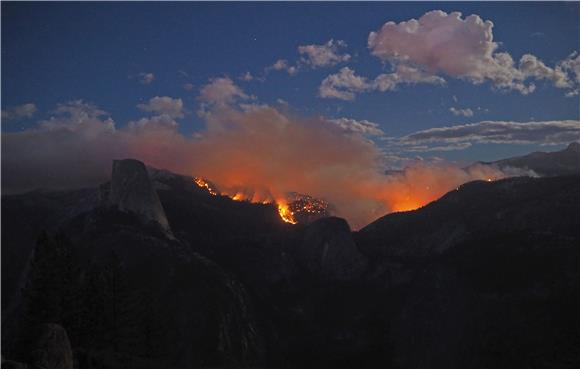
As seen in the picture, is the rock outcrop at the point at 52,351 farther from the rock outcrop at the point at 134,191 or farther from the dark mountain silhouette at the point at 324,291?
the rock outcrop at the point at 134,191

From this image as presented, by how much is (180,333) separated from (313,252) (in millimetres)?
86553

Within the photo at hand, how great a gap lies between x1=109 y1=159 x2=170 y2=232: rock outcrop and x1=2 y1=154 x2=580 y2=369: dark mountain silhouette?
495 mm

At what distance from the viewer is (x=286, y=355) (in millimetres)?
142125

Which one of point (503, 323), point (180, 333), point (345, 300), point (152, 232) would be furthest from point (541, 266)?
→ point (152, 232)

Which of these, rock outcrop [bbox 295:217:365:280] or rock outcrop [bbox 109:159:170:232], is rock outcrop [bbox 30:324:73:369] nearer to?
rock outcrop [bbox 109:159:170:232]

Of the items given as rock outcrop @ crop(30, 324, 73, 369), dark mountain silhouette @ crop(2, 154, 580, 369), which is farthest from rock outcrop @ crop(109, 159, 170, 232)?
rock outcrop @ crop(30, 324, 73, 369)

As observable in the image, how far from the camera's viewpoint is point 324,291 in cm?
18250

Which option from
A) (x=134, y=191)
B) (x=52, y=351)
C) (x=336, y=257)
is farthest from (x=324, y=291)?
(x=52, y=351)

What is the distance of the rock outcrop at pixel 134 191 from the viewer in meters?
187

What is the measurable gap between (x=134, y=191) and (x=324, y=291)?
245 ft

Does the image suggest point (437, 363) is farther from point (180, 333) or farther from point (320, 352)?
point (180, 333)

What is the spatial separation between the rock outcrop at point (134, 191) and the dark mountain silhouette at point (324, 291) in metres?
0.50

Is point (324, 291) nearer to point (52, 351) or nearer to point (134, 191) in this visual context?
point (134, 191)

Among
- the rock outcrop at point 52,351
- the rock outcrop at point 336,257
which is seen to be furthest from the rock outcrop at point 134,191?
the rock outcrop at point 52,351
